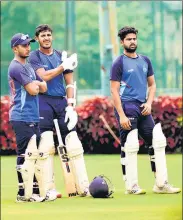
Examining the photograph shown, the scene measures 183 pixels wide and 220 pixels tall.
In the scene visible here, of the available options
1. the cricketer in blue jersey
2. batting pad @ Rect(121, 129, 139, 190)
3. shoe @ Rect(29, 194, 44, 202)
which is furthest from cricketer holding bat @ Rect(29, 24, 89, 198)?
batting pad @ Rect(121, 129, 139, 190)

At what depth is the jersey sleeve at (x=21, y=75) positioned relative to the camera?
36.0ft

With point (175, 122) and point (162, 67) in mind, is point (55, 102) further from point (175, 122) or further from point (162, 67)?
point (162, 67)

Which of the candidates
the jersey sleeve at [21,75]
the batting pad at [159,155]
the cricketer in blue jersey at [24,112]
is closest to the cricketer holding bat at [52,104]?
the cricketer in blue jersey at [24,112]

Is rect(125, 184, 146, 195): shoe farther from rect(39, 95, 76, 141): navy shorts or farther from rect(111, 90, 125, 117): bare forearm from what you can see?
rect(39, 95, 76, 141): navy shorts

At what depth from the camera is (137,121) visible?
11.9 m

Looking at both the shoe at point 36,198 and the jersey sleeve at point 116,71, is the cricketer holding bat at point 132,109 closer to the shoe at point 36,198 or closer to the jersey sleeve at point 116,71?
the jersey sleeve at point 116,71

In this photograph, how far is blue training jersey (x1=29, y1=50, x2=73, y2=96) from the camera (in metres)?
11.5

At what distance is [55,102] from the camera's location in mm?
11648

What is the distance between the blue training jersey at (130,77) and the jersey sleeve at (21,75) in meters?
1.09

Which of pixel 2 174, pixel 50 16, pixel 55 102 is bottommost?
pixel 2 174

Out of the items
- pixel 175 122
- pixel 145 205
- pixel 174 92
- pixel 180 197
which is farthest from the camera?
pixel 174 92

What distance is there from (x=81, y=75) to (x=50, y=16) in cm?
394

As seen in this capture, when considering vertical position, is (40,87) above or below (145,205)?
above

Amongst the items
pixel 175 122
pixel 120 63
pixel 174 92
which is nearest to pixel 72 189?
pixel 120 63
